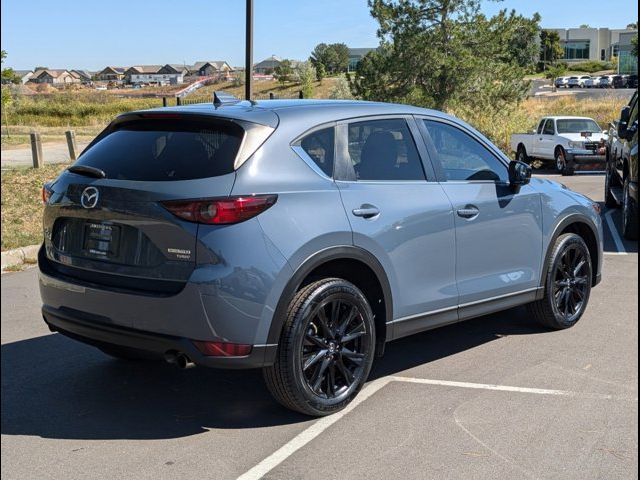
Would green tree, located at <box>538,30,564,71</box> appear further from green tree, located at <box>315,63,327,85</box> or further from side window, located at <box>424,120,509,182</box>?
side window, located at <box>424,120,509,182</box>

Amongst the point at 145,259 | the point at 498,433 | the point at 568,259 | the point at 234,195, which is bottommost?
the point at 498,433

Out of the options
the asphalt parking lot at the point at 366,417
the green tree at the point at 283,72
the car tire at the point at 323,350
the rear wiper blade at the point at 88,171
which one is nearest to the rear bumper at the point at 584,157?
the green tree at the point at 283,72

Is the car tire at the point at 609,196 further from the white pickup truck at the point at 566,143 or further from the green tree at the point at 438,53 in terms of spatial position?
the green tree at the point at 438,53

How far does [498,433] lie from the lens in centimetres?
439

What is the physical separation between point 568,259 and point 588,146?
16397 mm

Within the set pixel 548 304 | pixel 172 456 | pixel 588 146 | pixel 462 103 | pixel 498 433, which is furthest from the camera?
pixel 462 103

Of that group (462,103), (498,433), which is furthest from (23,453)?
(462,103)

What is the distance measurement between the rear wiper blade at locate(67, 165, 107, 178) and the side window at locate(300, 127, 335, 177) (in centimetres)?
115

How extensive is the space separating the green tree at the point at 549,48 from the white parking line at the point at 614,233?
309 feet

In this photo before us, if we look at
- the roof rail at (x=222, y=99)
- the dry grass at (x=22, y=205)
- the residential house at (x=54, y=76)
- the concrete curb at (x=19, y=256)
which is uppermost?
the residential house at (x=54, y=76)

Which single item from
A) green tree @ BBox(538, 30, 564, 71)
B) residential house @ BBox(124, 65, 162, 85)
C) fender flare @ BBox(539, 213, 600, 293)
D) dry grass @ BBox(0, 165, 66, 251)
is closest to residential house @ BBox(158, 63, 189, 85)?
residential house @ BBox(124, 65, 162, 85)

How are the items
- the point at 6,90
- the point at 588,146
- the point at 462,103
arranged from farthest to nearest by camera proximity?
the point at 6,90 → the point at 462,103 → the point at 588,146

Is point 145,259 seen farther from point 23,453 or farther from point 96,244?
point 23,453

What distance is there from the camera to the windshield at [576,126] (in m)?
23.0
